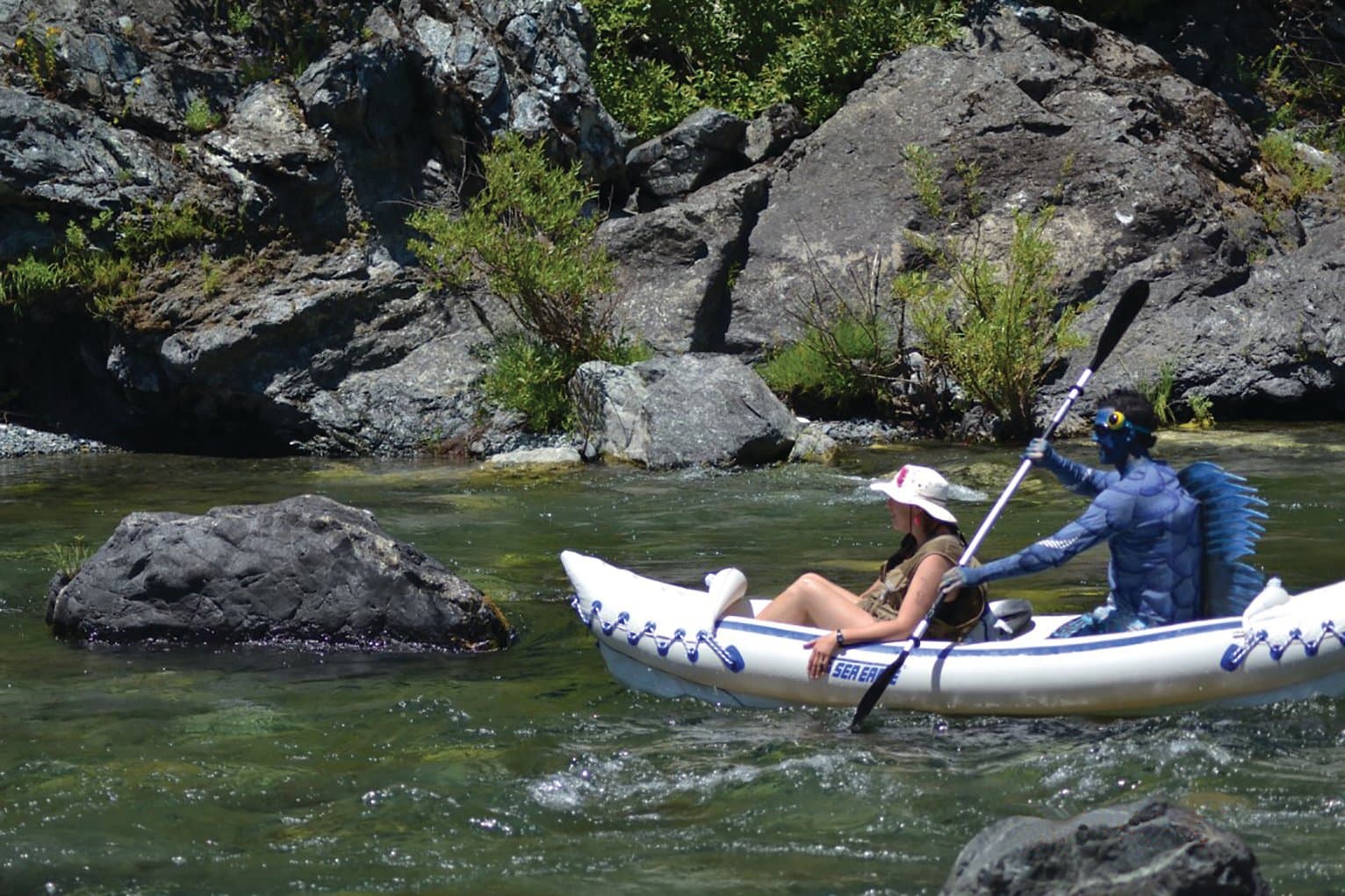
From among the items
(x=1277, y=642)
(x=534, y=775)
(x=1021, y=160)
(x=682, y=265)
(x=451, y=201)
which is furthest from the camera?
(x=1021, y=160)

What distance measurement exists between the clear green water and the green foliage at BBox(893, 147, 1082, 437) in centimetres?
405

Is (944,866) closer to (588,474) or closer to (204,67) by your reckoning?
(588,474)

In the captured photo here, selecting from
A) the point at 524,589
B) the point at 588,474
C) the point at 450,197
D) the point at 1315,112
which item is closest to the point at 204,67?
the point at 450,197

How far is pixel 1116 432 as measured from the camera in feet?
18.0

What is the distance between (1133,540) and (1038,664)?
59 cm

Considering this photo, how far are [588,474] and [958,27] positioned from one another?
23.0 feet

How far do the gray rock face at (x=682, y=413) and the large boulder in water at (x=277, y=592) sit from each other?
15.2ft

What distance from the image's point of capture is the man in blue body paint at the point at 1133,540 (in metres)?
5.36

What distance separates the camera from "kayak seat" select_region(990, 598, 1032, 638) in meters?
5.85

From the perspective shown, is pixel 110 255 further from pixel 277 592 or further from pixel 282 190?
pixel 277 592

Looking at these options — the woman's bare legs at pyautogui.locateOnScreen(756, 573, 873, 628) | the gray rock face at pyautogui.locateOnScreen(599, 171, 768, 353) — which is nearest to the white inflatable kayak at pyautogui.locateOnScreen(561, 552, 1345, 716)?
the woman's bare legs at pyautogui.locateOnScreen(756, 573, 873, 628)

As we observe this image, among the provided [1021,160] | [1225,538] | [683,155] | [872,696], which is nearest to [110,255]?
[683,155]

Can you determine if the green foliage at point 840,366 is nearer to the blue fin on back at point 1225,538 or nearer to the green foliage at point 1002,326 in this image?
the green foliage at point 1002,326

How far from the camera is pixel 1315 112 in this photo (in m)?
16.1
